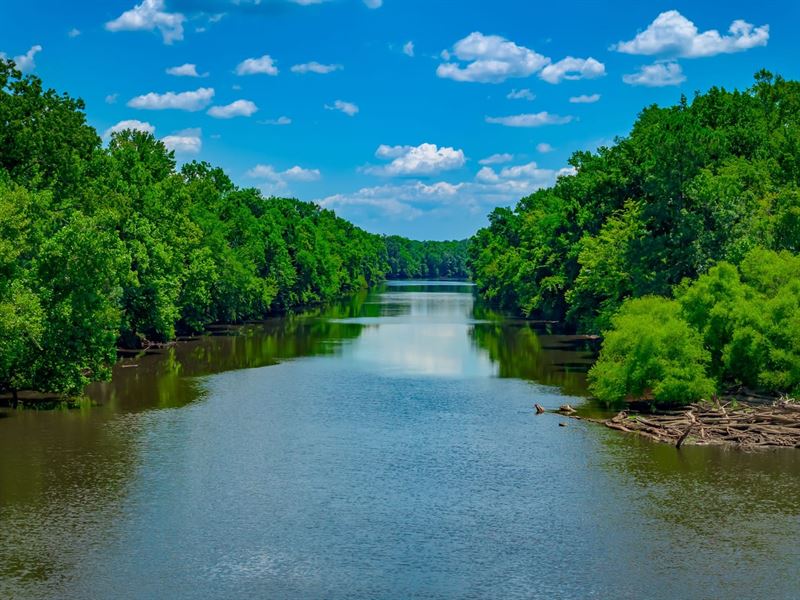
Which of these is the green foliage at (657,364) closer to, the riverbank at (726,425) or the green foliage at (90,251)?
the riverbank at (726,425)

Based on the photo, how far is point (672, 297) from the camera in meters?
69.6

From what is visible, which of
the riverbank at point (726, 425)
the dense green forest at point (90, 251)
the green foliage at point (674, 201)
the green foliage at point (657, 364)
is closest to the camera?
the riverbank at point (726, 425)

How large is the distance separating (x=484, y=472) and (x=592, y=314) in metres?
51.4

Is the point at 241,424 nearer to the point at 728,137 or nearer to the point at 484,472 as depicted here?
the point at 484,472

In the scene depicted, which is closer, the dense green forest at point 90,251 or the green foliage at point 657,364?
the green foliage at point 657,364

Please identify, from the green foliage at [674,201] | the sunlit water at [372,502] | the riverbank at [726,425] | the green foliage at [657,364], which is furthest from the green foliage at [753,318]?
the sunlit water at [372,502]

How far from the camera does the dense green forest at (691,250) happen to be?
172 feet

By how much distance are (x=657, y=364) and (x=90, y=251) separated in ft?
112

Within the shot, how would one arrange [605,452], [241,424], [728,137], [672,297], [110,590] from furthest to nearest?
[728,137], [672,297], [241,424], [605,452], [110,590]

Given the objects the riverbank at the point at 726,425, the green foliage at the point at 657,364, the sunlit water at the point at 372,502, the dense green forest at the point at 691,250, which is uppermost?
the dense green forest at the point at 691,250

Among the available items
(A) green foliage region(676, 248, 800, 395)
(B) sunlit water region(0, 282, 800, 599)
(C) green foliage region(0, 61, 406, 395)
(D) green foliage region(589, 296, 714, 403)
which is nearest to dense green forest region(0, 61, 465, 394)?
(C) green foliage region(0, 61, 406, 395)

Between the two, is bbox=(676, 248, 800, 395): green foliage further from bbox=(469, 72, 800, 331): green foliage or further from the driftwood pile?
bbox=(469, 72, 800, 331): green foliage

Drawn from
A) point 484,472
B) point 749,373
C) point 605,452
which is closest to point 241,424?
point 484,472

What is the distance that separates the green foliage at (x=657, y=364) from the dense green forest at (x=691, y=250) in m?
0.08
